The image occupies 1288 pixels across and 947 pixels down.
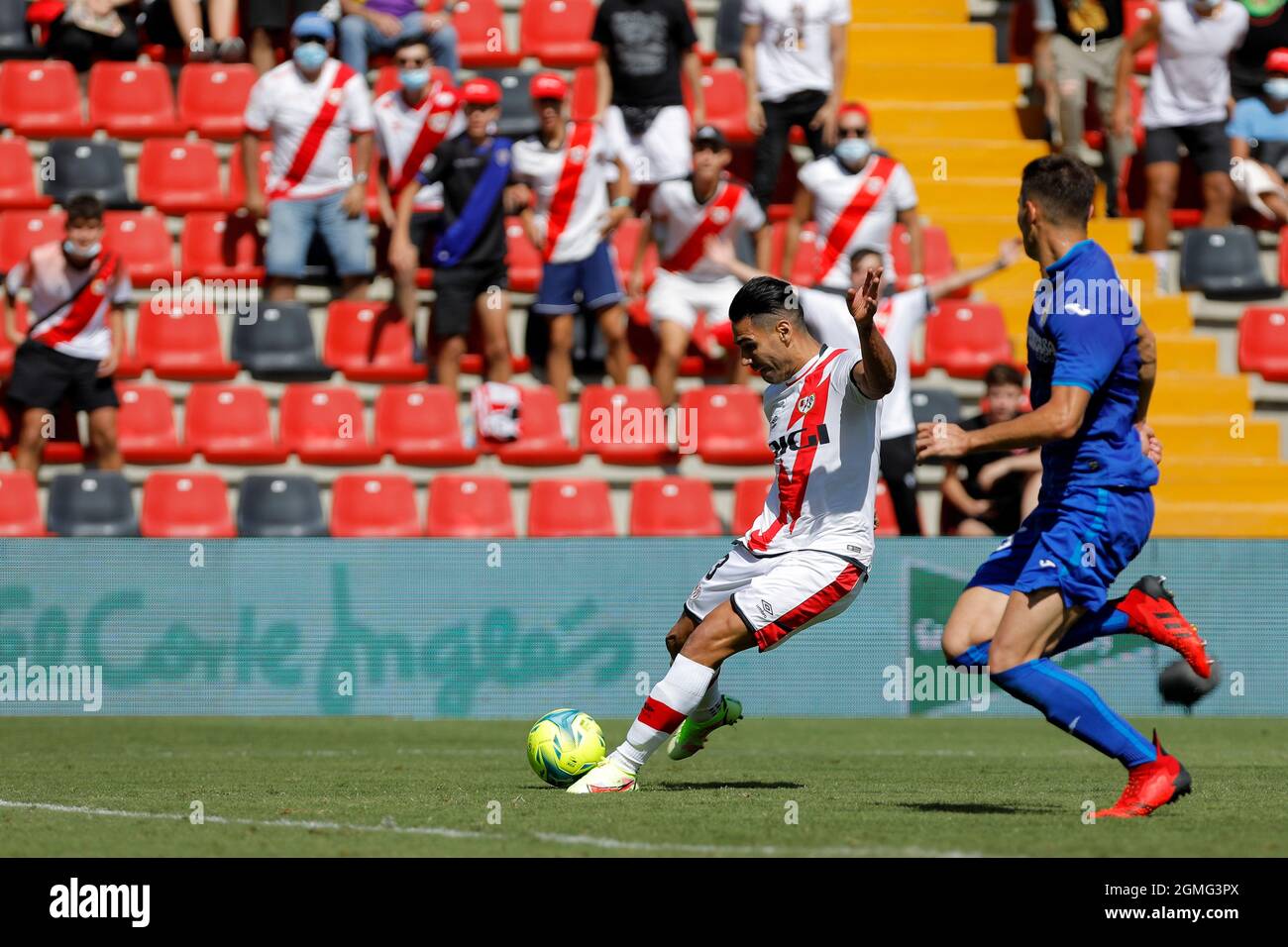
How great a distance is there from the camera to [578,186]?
50.1 ft

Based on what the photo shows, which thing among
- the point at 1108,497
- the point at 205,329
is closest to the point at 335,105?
the point at 205,329

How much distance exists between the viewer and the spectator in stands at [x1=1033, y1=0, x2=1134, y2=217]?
17.3 meters

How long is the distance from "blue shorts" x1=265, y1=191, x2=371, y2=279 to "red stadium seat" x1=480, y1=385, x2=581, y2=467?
1804mm

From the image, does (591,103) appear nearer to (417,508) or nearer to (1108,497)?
(417,508)

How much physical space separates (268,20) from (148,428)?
160 inches

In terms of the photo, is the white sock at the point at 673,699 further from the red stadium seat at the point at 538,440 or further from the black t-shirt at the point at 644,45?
the black t-shirt at the point at 644,45

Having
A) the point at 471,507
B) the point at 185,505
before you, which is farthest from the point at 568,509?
the point at 185,505

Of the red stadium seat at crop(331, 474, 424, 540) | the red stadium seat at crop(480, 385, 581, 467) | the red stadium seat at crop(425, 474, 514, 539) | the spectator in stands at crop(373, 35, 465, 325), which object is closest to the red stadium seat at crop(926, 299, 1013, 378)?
the red stadium seat at crop(480, 385, 581, 467)

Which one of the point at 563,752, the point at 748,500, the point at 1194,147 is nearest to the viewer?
the point at 563,752

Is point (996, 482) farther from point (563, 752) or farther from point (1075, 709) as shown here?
point (1075, 709)

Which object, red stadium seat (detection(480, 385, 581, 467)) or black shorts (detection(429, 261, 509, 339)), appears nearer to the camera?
red stadium seat (detection(480, 385, 581, 467))

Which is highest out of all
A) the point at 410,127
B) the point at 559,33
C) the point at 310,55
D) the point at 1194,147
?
the point at 559,33

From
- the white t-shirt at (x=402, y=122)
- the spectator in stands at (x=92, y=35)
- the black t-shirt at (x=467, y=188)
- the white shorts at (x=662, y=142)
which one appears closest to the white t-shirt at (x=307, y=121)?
the white t-shirt at (x=402, y=122)

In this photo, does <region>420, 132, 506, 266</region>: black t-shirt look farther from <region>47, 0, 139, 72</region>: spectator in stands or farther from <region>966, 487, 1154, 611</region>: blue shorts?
<region>966, 487, 1154, 611</region>: blue shorts
